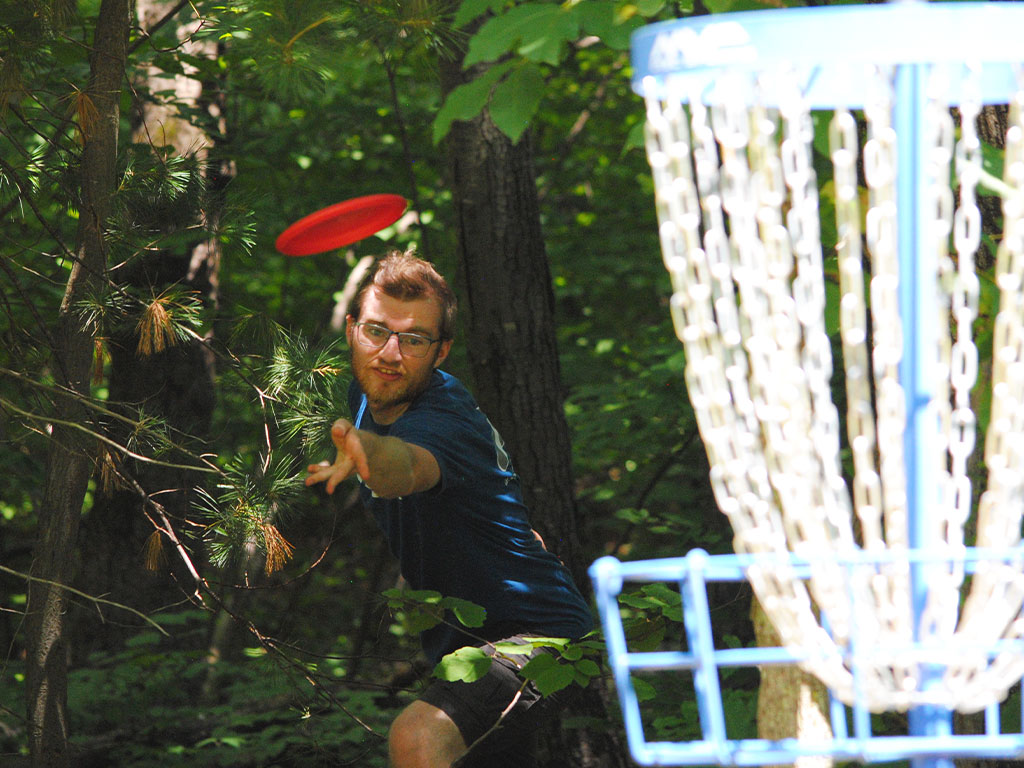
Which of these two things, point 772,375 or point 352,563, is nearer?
point 772,375

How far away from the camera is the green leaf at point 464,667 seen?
2346 millimetres

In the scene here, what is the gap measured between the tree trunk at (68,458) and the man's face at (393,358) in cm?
72

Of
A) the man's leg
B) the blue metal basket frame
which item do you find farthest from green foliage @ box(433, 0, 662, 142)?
the man's leg

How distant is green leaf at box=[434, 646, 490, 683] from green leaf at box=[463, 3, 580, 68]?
4.29ft

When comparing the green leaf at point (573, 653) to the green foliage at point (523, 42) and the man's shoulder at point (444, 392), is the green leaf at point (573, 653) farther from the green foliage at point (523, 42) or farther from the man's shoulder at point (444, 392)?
the green foliage at point (523, 42)

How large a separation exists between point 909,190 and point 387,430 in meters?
1.50

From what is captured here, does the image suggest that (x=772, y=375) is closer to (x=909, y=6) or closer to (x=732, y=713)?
(x=909, y=6)

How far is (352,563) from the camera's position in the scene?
7.50m

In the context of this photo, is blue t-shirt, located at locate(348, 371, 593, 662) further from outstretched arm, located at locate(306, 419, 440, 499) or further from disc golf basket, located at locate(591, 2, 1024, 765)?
disc golf basket, located at locate(591, 2, 1024, 765)

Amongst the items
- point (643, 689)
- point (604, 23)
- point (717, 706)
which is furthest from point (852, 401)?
point (643, 689)

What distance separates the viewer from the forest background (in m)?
2.62

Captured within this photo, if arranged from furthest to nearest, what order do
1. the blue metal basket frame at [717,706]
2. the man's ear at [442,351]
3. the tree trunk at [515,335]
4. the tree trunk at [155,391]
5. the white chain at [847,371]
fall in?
1. the tree trunk at [155,391]
2. the tree trunk at [515,335]
3. the man's ear at [442,351]
4. the white chain at [847,371]
5. the blue metal basket frame at [717,706]

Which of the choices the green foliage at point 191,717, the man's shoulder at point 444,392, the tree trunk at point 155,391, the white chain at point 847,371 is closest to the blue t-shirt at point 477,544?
the man's shoulder at point 444,392

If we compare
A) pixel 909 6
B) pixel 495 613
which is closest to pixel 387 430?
pixel 495 613
